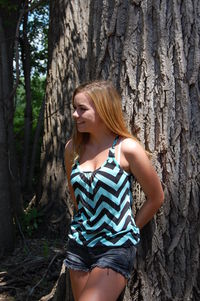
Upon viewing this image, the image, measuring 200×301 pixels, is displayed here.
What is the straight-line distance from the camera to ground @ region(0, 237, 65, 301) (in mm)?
4508

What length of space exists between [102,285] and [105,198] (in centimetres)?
48

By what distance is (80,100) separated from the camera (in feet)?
8.92

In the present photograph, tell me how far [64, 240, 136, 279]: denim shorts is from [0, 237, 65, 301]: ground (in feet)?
6.00

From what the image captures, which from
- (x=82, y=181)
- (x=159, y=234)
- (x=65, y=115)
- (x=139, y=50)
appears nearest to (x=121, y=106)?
(x=139, y=50)

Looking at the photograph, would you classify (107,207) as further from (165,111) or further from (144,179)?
(165,111)

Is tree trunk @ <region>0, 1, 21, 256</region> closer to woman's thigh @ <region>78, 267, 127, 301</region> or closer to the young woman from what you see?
the young woman

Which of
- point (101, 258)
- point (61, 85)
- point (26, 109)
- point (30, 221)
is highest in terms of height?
point (61, 85)

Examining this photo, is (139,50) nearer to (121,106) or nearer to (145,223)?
(121,106)

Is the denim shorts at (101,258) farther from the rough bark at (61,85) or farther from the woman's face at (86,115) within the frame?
the rough bark at (61,85)

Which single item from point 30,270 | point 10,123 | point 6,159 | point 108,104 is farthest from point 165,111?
point 10,123

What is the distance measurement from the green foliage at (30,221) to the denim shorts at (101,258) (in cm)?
349

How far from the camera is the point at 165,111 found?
2885 mm

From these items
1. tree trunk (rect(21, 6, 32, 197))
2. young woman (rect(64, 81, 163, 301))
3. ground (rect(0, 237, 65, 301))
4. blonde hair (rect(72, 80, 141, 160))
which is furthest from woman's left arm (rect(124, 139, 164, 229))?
tree trunk (rect(21, 6, 32, 197))

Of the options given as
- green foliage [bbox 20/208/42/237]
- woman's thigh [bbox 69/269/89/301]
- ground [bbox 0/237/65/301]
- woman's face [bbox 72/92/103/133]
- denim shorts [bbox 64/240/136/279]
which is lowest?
ground [bbox 0/237/65/301]
